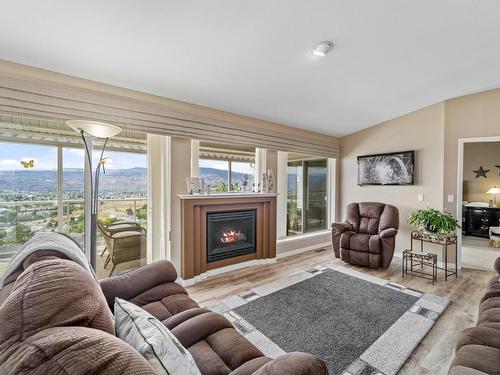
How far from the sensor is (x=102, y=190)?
9.43ft

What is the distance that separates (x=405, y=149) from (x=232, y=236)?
137 inches

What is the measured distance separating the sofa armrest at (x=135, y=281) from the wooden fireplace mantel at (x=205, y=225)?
1173mm

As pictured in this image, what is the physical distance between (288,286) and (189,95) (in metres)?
2.76

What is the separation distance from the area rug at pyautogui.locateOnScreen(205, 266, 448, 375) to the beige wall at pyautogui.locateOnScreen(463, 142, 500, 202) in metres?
5.03

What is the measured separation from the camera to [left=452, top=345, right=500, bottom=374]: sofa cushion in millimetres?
1141

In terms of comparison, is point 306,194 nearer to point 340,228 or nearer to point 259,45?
point 340,228

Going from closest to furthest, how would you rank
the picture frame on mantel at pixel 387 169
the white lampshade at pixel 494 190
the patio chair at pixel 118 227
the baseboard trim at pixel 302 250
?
the patio chair at pixel 118 227
the picture frame on mantel at pixel 387 169
the baseboard trim at pixel 302 250
the white lampshade at pixel 494 190

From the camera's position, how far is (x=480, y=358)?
3.95 feet

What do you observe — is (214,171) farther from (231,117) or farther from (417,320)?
(417,320)

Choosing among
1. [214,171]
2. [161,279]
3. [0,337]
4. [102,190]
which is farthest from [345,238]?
[0,337]

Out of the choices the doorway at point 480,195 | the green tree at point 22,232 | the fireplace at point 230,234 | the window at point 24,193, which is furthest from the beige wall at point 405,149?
the green tree at point 22,232

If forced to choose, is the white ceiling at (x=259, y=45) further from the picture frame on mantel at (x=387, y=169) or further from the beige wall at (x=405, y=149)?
the picture frame on mantel at (x=387, y=169)

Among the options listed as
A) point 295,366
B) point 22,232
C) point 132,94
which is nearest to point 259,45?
point 132,94

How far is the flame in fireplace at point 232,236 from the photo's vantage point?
3.71 meters
